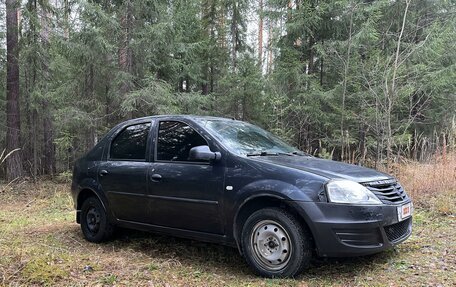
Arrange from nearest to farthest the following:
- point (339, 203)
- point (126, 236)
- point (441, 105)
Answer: point (339, 203) < point (126, 236) < point (441, 105)

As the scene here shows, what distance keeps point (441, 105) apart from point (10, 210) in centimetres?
1689

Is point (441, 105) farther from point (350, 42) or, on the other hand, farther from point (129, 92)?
point (129, 92)

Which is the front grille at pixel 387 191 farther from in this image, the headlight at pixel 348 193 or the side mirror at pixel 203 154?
the side mirror at pixel 203 154

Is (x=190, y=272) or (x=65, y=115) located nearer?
(x=190, y=272)

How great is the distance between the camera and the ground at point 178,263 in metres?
3.79

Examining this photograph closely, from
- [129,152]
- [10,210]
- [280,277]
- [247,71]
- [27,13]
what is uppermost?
[27,13]

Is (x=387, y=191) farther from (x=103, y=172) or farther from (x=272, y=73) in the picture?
(x=272, y=73)

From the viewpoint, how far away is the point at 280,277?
12.5 feet

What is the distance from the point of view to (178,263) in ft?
14.8

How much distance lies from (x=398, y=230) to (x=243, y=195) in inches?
66.5

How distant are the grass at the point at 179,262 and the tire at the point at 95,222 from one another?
0.13 metres


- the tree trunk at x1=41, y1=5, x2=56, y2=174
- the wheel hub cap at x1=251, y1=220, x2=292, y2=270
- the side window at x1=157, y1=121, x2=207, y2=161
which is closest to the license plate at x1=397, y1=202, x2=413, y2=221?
the wheel hub cap at x1=251, y1=220, x2=292, y2=270

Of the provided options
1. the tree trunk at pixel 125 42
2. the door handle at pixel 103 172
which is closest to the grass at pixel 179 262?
the door handle at pixel 103 172

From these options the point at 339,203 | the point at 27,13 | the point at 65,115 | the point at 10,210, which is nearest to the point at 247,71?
the point at 65,115
